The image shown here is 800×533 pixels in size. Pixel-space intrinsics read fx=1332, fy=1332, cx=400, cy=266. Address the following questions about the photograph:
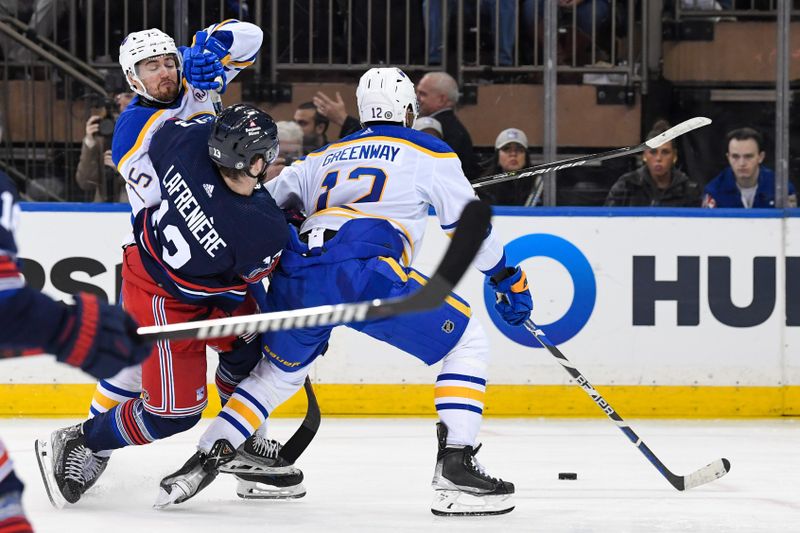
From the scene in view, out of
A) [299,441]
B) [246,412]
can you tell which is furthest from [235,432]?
[299,441]

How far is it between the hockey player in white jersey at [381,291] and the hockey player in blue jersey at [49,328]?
1205mm

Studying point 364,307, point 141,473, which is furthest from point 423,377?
point 364,307

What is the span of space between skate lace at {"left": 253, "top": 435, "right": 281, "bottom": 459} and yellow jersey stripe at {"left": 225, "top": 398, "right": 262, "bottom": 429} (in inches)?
7.8

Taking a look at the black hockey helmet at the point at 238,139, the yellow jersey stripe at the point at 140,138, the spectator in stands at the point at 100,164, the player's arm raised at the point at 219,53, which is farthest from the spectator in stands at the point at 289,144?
the black hockey helmet at the point at 238,139

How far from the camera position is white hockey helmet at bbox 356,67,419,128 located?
3391mm

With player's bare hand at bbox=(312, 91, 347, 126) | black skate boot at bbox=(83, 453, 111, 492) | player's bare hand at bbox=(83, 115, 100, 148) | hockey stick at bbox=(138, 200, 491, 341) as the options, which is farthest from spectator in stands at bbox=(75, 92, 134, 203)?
hockey stick at bbox=(138, 200, 491, 341)

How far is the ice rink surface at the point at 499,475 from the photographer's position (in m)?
3.18

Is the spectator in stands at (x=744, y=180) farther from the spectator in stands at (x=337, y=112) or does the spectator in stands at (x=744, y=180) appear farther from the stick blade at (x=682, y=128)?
the spectator in stands at (x=337, y=112)

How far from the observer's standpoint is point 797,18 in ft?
17.1

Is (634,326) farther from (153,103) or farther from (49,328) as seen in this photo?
(49,328)

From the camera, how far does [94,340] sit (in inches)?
76.1

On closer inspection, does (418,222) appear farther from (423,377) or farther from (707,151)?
(707,151)

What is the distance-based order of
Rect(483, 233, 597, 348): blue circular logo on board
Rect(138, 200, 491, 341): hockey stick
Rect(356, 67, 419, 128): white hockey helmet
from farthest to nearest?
Rect(483, 233, 597, 348): blue circular logo on board, Rect(356, 67, 419, 128): white hockey helmet, Rect(138, 200, 491, 341): hockey stick

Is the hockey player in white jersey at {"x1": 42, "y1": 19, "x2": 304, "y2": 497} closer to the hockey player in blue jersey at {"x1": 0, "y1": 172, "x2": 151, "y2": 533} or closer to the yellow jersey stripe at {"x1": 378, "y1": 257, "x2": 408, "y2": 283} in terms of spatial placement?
the yellow jersey stripe at {"x1": 378, "y1": 257, "x2": 408, "y2": 283}
